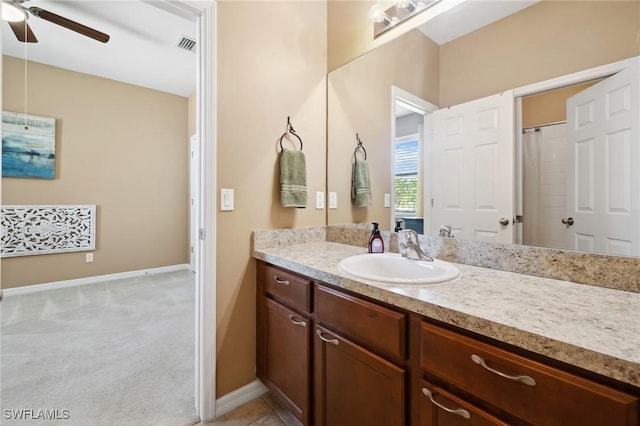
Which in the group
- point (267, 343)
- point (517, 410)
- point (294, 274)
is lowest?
point (267, 343)

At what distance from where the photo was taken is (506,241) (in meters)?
1.15

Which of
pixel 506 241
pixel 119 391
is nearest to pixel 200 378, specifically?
pixel 119 391

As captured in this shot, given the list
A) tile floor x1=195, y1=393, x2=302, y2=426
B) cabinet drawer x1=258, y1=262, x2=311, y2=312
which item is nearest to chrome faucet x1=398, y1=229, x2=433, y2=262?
cabinet drawer x1=258, y1=262, x2=311, y2=312

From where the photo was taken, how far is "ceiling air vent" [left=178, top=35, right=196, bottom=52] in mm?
2828

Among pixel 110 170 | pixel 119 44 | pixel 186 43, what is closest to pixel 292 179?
pixel 186 43

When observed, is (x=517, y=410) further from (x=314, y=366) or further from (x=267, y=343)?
(x=267, y=343)

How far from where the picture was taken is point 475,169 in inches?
49.6

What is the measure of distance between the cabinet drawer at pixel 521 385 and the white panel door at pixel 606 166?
628 mm

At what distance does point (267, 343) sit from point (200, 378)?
1.21ft

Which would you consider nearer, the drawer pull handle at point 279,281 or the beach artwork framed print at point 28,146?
the drawer pull handle at point 279,281

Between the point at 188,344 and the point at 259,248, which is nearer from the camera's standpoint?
the point at 259,248

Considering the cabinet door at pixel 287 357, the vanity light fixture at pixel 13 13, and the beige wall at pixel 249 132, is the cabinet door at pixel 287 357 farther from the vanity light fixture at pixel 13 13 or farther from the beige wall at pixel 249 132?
the vanity light fixture at pixel 13 13

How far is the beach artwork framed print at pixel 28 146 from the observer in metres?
3.17

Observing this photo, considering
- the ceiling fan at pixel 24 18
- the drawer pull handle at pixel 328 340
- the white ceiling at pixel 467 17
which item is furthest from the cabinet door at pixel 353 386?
the ceiling fan at pixel 24 18
